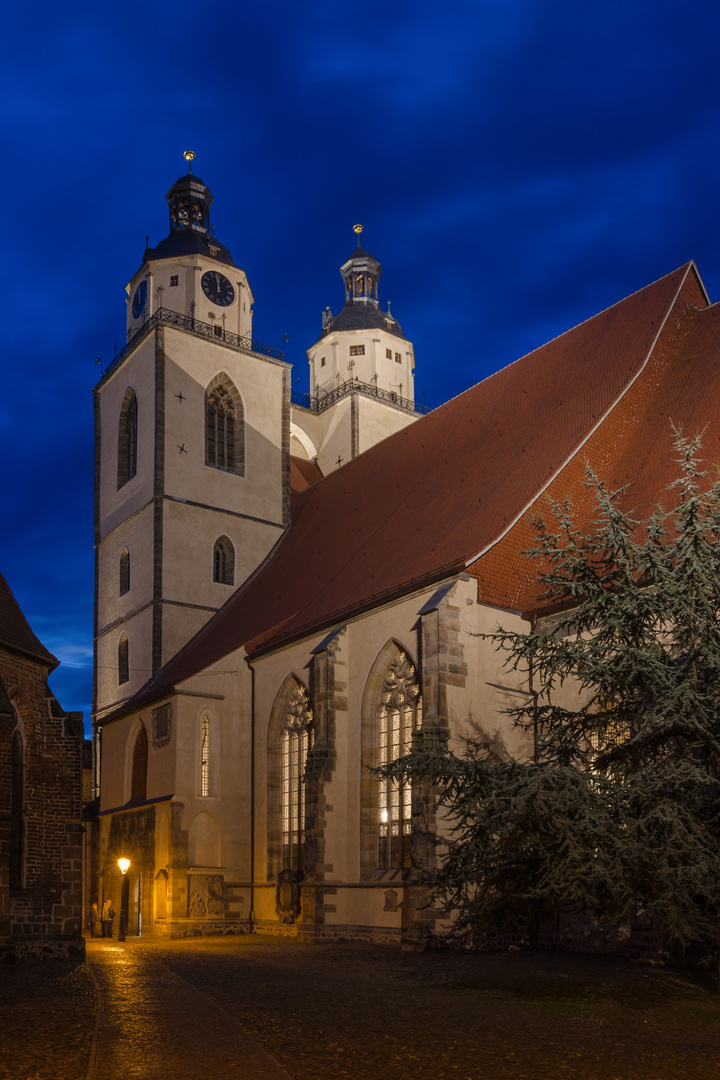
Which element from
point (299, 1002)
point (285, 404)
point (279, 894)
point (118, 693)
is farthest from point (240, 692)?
point (299, 1002)

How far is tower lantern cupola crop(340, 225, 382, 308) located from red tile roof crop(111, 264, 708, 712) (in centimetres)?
1516

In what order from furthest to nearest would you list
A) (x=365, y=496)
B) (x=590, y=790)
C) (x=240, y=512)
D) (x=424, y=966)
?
(x=240, y=512), (x=365, y=496), (x=424, y=966), (x=590, y=790)

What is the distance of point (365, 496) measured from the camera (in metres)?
26.7

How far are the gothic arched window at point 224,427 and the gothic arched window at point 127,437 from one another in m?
2.38

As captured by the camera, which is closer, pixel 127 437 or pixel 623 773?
pixel 623 773

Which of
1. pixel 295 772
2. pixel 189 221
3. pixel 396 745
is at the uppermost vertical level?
pixel 189 221

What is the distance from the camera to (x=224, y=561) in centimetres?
3048

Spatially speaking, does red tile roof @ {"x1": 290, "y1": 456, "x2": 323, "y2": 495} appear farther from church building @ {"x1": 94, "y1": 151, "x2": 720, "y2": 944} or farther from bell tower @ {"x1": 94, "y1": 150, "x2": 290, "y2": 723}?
bell tower @ {"x1": 94, "y1": 150, "x2": 290, "y2": 723}

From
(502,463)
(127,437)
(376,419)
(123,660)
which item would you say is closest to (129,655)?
(123,660)

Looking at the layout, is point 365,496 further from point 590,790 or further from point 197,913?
point 590,790

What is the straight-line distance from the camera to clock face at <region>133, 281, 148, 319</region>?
107 ft

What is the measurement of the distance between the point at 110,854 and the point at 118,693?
17.0ft

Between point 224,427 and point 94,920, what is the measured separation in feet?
45.4

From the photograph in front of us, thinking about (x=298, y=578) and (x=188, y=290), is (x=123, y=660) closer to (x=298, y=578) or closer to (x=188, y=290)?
(x=298, y=578)
